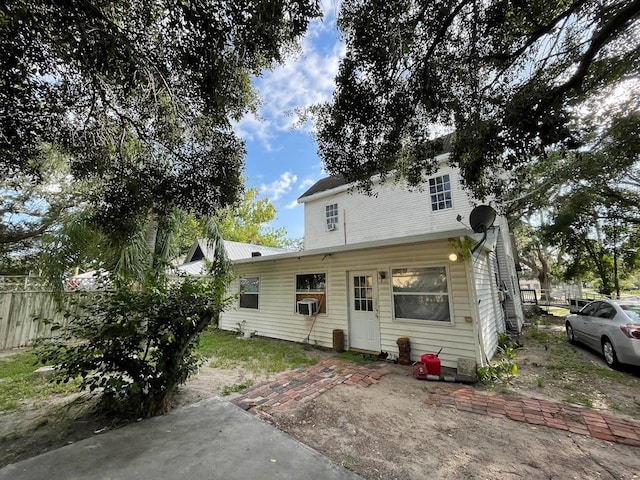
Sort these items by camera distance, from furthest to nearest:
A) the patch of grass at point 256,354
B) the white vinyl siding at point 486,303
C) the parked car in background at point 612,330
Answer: the patch of grass at point 256,354 < the white vinyl siding at point 486,303 < the parked car in background at point 612,330

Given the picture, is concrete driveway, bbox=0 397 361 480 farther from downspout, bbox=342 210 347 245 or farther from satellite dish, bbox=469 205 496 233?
downspout, bbox=342 210 347 245

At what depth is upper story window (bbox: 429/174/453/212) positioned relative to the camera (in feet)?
31.6

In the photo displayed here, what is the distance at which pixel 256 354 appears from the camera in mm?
6965

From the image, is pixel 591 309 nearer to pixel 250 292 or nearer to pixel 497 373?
pixel 497 373

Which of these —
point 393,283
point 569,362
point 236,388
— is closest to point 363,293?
point 393,283

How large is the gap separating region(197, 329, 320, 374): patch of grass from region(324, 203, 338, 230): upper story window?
560 cm

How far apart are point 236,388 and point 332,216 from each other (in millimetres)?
8812

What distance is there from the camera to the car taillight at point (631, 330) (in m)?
5.08

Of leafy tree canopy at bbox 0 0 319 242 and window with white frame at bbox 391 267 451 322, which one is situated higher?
leafy tree canopy at bbox 0 0 319 242

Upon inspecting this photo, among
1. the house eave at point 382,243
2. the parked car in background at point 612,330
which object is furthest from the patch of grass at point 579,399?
the house eave at point 382,243

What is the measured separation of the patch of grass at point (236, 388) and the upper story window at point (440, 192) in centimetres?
813

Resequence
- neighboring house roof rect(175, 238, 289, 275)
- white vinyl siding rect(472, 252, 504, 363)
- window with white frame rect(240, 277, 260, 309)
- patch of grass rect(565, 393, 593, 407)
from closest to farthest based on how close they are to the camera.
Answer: patch of grass rect(565, 393, 593, 407)
white vinyl siding rect(472, 252, 504, 363)
window with white frame rect(240, 277, 260, 309)
neighboring house roof rect(175, 238, 289, 275)

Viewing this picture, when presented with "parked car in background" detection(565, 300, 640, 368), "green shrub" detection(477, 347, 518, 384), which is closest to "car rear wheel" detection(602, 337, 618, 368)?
"parked car in background" detection(565, 300, 640, 368)

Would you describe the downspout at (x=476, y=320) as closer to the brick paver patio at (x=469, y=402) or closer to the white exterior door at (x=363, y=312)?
the brick paver patio at (x=469, y=402)
